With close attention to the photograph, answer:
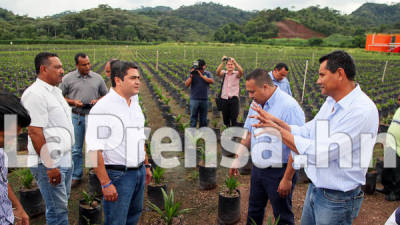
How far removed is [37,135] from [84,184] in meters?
2.06

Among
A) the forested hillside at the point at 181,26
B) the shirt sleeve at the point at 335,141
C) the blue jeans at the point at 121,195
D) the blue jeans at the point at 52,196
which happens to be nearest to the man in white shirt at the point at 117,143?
the blue jeans at the point at 121,195

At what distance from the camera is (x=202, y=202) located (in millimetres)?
4020

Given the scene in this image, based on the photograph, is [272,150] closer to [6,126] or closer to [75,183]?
[6,126]

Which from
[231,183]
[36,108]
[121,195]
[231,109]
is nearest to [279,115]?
[231,183]

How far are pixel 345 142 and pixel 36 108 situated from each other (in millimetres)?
2452

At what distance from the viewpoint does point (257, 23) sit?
250 feet

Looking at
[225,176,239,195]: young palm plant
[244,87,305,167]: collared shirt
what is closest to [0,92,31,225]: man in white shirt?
[244,87,305,167]: collared shirt

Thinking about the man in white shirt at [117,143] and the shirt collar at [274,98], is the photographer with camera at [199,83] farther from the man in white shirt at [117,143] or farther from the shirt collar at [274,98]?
the man in white shirt at [117,143]

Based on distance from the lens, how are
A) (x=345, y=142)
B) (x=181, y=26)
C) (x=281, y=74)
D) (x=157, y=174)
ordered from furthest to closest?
(x=181, y=26) < (x=281, y=74) < (x=157, y=174) < (x=345, y=142)

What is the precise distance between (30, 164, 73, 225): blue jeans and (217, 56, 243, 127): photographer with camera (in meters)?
3.53

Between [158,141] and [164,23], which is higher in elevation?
[164,23]

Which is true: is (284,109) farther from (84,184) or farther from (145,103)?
(145,103)

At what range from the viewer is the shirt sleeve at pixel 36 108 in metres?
2.43

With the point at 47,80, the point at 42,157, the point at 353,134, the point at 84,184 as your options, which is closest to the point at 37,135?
the point at 42,157
